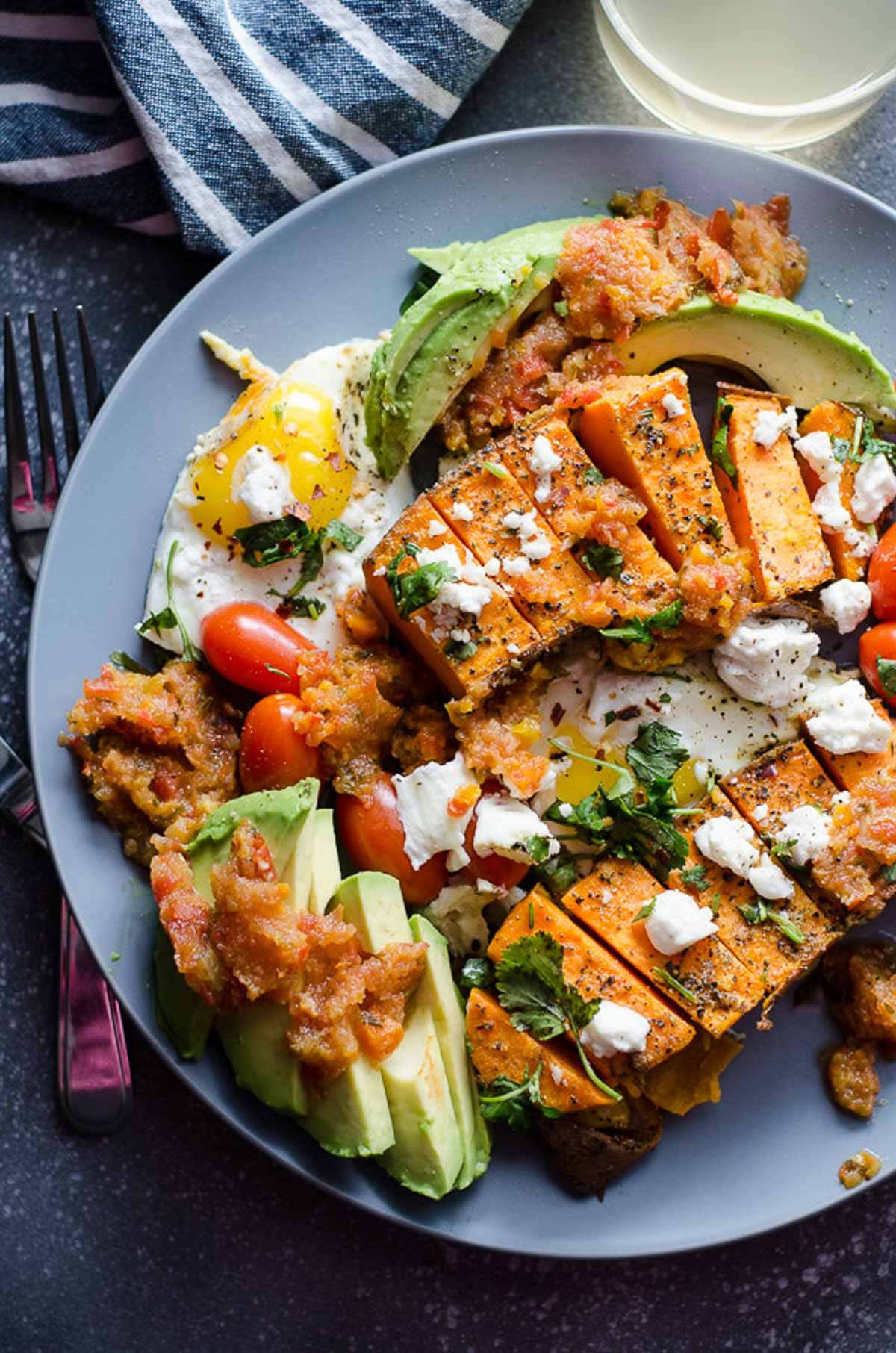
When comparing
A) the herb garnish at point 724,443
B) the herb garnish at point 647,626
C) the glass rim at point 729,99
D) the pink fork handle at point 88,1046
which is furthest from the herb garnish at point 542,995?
the glass rim at point 729,99

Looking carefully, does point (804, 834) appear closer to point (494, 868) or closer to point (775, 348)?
point (494, 868)

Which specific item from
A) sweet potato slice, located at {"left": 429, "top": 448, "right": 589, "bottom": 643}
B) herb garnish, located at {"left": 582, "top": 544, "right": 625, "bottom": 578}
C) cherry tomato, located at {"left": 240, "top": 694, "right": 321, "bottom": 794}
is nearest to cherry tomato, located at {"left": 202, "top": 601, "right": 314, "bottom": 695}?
cherry tomato, located at {"left": 240, "top": 694, "right": 321, "bottom": 794}

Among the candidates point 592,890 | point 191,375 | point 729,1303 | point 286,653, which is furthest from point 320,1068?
point 191,375

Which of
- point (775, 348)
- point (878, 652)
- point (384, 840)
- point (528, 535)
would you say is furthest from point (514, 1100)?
point (775, 348)

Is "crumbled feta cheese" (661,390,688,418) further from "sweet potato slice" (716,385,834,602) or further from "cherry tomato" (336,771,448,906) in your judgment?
"cherry tomato" (336,771,448,906)

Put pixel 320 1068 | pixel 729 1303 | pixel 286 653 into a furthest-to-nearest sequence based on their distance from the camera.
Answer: pixel 729 1303 → pixel 286 653 → pixel 320 1068

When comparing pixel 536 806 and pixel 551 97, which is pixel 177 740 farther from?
pixel 551 97
